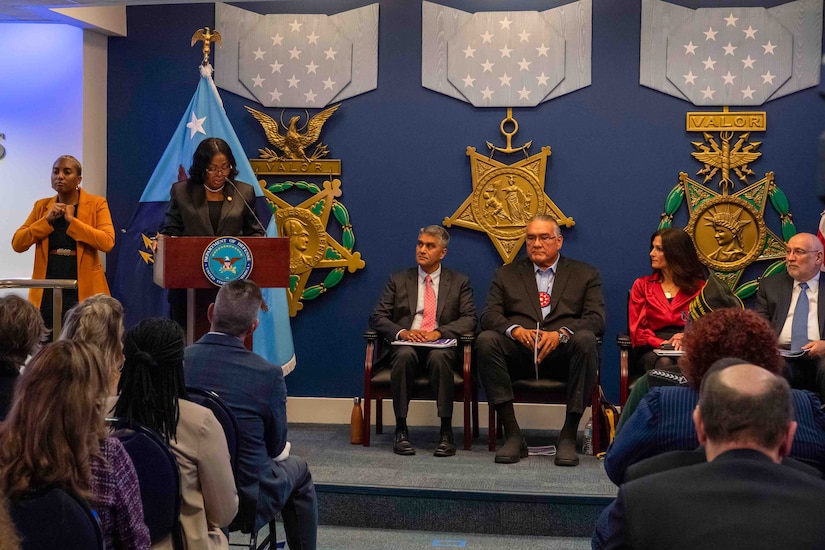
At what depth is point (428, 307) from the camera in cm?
615

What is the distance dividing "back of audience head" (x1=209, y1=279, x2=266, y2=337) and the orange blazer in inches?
107

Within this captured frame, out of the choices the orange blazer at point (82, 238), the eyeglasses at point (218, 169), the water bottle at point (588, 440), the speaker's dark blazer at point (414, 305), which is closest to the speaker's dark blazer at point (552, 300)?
the speaker's dark blazer at point (414, 305)

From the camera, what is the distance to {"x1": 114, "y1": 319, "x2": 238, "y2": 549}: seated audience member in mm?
2836

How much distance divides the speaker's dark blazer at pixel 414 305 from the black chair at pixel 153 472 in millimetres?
3282

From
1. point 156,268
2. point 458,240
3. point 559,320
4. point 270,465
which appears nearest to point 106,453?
point 270,465

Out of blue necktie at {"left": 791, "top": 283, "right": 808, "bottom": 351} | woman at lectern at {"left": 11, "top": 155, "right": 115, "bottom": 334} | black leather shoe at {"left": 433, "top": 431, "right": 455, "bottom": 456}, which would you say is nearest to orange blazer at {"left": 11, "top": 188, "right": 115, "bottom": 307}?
woman at lectern at {"left": 11, "top": 155, "right": 115, "bottom": 334}

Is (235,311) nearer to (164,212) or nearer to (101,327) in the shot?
(101,327)

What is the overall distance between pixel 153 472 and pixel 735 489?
1.51 m

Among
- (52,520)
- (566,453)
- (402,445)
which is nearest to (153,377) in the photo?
(52,520)

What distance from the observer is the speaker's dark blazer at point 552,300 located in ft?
19.3

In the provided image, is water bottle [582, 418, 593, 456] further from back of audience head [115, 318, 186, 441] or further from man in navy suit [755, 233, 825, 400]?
back of audience head [115, 318, 186, 441]

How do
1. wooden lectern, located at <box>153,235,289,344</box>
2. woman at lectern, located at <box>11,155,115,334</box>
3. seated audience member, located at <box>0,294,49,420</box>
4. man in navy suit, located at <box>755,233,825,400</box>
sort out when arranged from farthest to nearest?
1. woman at lectern, located at <box>11,155,115,334</box>
2. man in navy suit, located at <box>755,233,825,400</box>
3. wooden lectern, located at <box>153,235,289,344</box>
4. seated audience member, located at <box>0,294,49,420</box>

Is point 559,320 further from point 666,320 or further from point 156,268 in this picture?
point 156,268

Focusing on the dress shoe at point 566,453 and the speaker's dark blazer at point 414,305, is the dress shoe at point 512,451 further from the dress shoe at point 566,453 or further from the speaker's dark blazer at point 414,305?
the speaker's dark blazer at point 414,305
